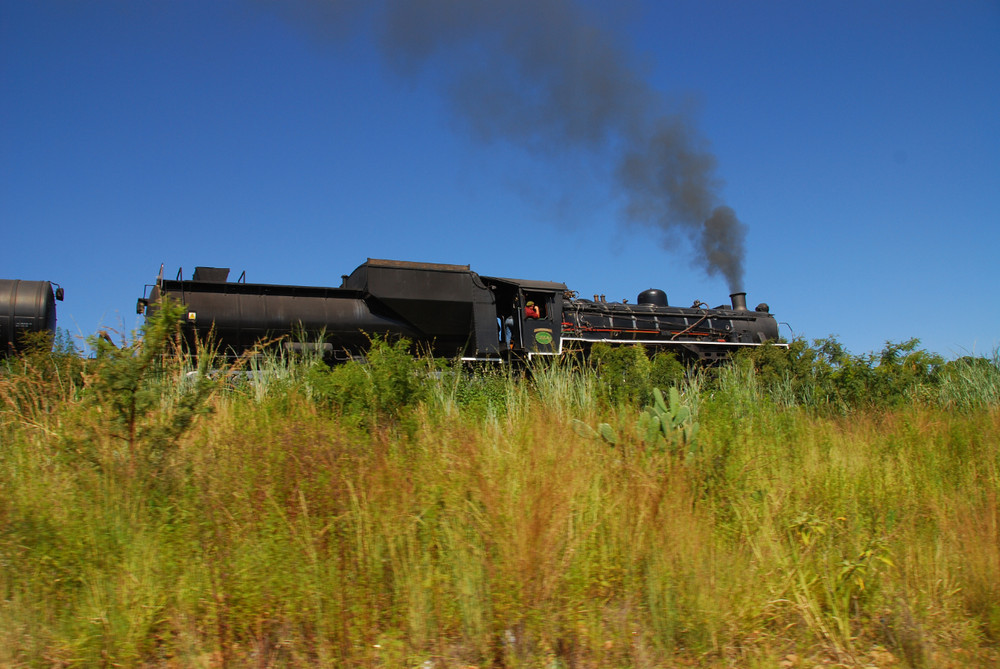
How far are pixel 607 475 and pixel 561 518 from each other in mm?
1248

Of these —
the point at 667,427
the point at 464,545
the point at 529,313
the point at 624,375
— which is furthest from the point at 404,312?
the point at 464,545

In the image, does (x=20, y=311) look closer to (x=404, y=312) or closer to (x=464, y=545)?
(x=404, y=312)

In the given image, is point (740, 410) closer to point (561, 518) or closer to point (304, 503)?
point (561, 518)

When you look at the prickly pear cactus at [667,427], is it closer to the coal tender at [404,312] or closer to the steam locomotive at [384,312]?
the steam locomotive at [384,312]

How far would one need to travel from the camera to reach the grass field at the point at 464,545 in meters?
3.23

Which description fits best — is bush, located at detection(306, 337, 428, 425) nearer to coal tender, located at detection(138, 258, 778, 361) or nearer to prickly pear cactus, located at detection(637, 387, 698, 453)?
prickly pear cactus, located at detection(637, 387, 698, 453)

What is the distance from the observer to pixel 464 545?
3.76m

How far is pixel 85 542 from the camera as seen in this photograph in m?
3.72

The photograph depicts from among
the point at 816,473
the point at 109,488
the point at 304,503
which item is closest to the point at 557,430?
the point at 816,473

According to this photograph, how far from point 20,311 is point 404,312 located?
26.4ft

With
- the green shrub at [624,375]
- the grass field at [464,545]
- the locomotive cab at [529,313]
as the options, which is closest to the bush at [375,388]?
the grass field at [464,545]

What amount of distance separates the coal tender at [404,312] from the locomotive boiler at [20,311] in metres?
2.82

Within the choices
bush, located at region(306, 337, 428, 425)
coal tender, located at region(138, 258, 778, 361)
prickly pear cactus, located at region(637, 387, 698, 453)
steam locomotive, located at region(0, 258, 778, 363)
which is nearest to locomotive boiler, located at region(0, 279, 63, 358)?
steam locomotive, located at region(0, 258, 778, 363)

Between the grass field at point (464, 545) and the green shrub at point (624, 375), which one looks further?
the green shrub at point (624, 375)
